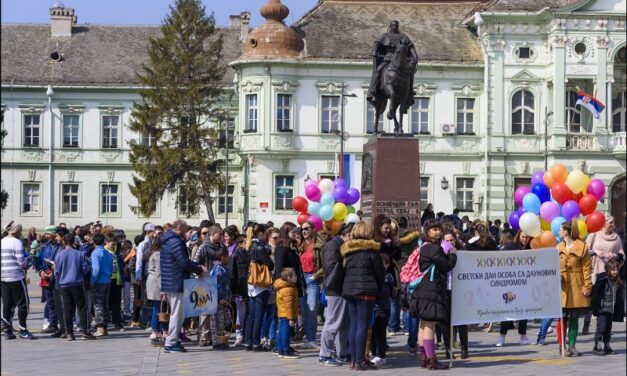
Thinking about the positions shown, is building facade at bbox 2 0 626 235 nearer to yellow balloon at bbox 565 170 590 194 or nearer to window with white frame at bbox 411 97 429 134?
window with white frame at bbox 411 97 429 134

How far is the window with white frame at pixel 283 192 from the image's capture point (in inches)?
2183

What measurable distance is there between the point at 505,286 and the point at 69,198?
50169mm

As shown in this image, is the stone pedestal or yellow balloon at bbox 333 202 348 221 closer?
the stone pedestal

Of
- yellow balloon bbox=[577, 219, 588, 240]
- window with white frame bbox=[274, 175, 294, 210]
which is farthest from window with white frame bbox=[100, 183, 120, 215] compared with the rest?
yellow balloon bbox=[577, 219, 588, 240]

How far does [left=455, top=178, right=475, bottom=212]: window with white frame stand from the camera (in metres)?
56.7

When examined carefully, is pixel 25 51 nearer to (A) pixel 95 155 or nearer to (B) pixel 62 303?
(A) pixel 95 155

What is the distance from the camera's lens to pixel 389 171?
2231 centimetres

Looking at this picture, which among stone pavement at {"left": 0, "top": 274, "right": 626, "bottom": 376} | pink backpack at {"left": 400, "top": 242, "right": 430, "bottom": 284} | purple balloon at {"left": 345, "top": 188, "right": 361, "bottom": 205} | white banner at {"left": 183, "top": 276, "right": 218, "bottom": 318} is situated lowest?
stone pavement at {"left": 0, "top": 274, "right": 626, "bottom": 376}

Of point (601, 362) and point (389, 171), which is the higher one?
point (389, 171)

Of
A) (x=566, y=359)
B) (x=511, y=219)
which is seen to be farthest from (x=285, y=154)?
(x=566, y=359)

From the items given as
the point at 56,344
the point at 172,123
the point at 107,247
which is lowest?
the point at 56,344

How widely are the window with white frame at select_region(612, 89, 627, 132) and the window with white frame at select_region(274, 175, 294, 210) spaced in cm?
1482

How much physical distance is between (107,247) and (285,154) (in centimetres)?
3432

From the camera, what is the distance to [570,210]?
2172 centimetres
